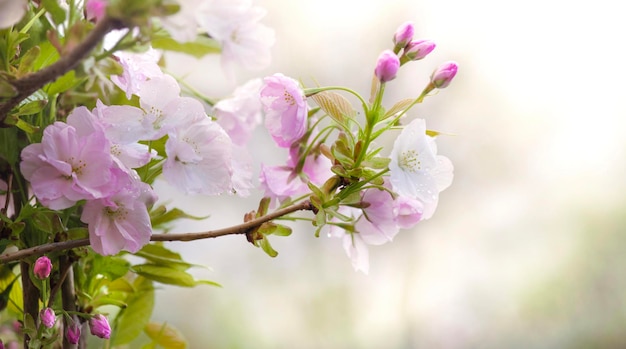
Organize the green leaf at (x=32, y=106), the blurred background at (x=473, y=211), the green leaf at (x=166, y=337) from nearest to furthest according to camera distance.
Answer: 1. the green leaf at (x=32, y=106)
2. the green leaf at (x=166, y=337)
3. the blurred background at (x=473, y=211)

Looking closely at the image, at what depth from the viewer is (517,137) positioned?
5.86 feet

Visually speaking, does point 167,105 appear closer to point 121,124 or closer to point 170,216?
point 121,124

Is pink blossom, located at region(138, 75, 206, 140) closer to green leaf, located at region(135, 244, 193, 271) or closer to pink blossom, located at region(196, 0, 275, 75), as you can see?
pink blossom, located at region(196, 0, 275, 75)

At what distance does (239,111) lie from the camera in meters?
0.52

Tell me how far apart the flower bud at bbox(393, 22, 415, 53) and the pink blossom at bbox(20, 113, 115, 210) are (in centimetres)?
20

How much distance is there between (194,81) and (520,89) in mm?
931

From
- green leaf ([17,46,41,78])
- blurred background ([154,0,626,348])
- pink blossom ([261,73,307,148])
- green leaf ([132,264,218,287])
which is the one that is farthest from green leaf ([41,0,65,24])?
blurred background ([154,0,626,348])

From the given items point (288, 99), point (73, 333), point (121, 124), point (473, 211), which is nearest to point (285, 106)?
point (288, 99)

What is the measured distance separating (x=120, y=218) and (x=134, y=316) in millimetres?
216

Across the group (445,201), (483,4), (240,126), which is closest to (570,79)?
(483,4)

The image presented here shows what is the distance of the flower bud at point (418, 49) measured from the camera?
412 millimetres

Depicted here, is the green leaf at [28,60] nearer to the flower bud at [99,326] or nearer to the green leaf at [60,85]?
the green leaf at [60,85]

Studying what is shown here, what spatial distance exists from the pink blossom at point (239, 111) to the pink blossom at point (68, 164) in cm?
16

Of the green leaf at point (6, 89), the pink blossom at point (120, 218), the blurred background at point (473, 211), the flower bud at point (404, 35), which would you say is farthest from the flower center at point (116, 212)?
the blurred background at point (473, 211)
